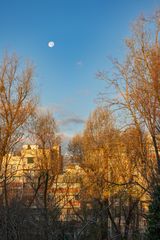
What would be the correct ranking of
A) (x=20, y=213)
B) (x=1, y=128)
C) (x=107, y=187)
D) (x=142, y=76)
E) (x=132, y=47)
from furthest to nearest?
(x=1, y=128), (x=107, y=187), (x=132, y=47), (x=142, y=76), (x=20, y=213)

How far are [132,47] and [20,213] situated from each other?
→ 31.2ft

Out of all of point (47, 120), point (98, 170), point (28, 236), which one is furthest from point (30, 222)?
point (47, 120)

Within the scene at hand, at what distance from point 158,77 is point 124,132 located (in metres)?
3.08

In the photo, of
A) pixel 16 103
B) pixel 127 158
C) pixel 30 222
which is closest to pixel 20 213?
pixel 30 222

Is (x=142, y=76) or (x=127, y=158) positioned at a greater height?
(x=142, y=76)

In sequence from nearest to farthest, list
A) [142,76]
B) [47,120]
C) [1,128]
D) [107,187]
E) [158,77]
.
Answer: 1. [158,77]
2. [142,76]
3. [107,187]
4. [1,128]
5. [47,120]

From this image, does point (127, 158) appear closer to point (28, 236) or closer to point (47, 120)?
point (47, 120)

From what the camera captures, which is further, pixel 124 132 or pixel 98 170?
pixel 98 170

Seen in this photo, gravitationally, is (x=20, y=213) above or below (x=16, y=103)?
below

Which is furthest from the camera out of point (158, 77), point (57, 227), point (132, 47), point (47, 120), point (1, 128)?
point (47, 120)

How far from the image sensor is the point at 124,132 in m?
12.3

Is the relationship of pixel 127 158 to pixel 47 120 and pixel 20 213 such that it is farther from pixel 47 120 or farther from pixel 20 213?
pixel 20 213

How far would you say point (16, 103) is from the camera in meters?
15.7

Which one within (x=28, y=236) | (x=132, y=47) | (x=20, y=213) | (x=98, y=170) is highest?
(x=132, y=47)
